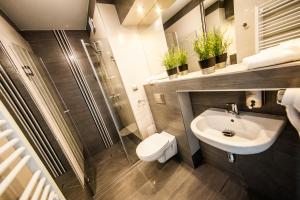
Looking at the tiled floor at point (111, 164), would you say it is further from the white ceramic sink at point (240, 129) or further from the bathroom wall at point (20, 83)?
the white ceramic sink at point (240, 129)

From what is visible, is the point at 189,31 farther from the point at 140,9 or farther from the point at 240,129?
the point at 240,129

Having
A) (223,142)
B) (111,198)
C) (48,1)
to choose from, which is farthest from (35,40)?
(223,142)

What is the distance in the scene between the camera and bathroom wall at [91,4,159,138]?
5.94ft

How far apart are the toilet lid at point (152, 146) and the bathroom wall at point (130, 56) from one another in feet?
1.34

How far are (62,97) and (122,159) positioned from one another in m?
1.64

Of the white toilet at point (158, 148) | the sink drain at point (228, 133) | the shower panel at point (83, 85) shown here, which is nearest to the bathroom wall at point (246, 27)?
the sink drain at point (228, 133)

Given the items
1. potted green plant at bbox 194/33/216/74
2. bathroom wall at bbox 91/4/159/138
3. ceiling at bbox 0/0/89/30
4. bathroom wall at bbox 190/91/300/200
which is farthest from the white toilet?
ceiling at bbox 0/0/89/30

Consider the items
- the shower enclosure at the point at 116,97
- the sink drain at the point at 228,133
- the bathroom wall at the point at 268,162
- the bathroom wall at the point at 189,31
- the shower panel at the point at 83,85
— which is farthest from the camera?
the shower panel at the point at 83,85

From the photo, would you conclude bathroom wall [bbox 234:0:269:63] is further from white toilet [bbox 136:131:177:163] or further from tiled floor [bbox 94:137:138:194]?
tiled floor [bbox 94:137:138:194]

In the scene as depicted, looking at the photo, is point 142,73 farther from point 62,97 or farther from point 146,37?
point 62,97

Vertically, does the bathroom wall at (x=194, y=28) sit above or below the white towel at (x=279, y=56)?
above

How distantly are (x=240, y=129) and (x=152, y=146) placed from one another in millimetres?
1074

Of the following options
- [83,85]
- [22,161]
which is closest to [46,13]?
[83,85]

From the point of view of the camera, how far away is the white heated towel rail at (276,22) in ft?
2.52
